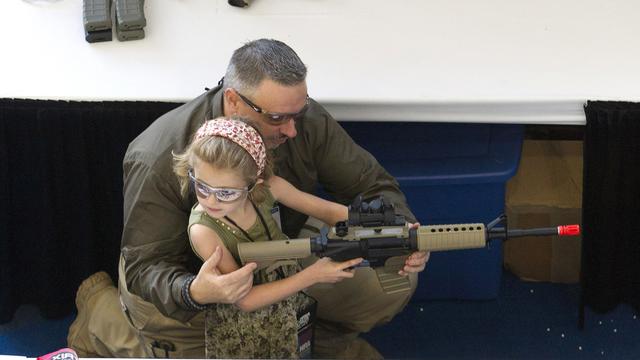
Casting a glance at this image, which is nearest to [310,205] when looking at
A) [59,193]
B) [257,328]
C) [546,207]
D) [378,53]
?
→ [257,328]

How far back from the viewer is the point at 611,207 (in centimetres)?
257

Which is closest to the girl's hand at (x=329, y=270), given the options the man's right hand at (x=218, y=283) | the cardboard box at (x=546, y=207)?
the man's right hand at (x=218, y=283)

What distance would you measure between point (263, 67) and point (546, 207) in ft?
→ 3.64

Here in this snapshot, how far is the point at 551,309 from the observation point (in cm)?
286

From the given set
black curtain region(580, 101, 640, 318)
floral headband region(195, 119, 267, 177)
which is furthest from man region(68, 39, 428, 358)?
black curtain region(580, 101, 640, 318)

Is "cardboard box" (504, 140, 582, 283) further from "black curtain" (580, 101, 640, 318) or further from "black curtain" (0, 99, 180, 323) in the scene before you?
"black curtain" (0, 99, 180, 323)

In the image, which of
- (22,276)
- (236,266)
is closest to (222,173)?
(236,266)

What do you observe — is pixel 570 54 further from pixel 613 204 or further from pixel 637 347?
pixel 637 347

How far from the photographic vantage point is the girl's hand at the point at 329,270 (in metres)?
2.01

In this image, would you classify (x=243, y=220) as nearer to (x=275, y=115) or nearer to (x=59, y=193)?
(x=275, y=115)

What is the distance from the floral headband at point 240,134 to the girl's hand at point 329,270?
0.74 ft

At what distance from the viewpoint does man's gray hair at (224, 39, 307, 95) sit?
82.0 inches

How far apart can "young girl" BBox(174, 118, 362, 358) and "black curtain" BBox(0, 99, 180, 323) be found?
0.49 meters

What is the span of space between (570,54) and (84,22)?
1.28m
